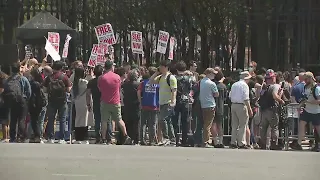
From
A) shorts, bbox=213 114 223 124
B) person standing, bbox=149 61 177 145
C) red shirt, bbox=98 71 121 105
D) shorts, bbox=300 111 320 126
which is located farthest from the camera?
shorts, bbox=213 114 223 124

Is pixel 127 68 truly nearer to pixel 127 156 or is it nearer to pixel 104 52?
pixel 104 52

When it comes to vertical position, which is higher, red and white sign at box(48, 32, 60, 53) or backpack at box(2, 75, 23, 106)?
red and white sign at box(48, 32, 60, 53)

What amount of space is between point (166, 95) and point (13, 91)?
3.33 metres

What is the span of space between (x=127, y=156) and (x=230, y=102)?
349 cm

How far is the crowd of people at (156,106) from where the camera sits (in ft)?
49.5

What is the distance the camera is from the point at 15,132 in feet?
51.1

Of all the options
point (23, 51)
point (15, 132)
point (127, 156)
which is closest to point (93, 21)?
point (23, 51)

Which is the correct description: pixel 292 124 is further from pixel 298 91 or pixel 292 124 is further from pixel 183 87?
pixel 183 87

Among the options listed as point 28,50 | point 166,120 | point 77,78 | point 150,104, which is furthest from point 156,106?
point 28,50

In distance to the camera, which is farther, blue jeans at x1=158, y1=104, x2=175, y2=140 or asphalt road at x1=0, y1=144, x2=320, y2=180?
blue jeans at x1=158, y1=104, x2=175, y2=140

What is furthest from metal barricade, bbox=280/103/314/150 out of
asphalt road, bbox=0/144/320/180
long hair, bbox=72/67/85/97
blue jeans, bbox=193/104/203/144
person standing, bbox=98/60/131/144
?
long hair, bbox=72/67/85/97

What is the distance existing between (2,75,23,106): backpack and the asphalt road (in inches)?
43.4

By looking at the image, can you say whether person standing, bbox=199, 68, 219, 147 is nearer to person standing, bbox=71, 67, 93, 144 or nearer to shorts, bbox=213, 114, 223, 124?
shorts, bbox=213, 114, 223, 124

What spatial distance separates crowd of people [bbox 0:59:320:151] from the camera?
1508cm
